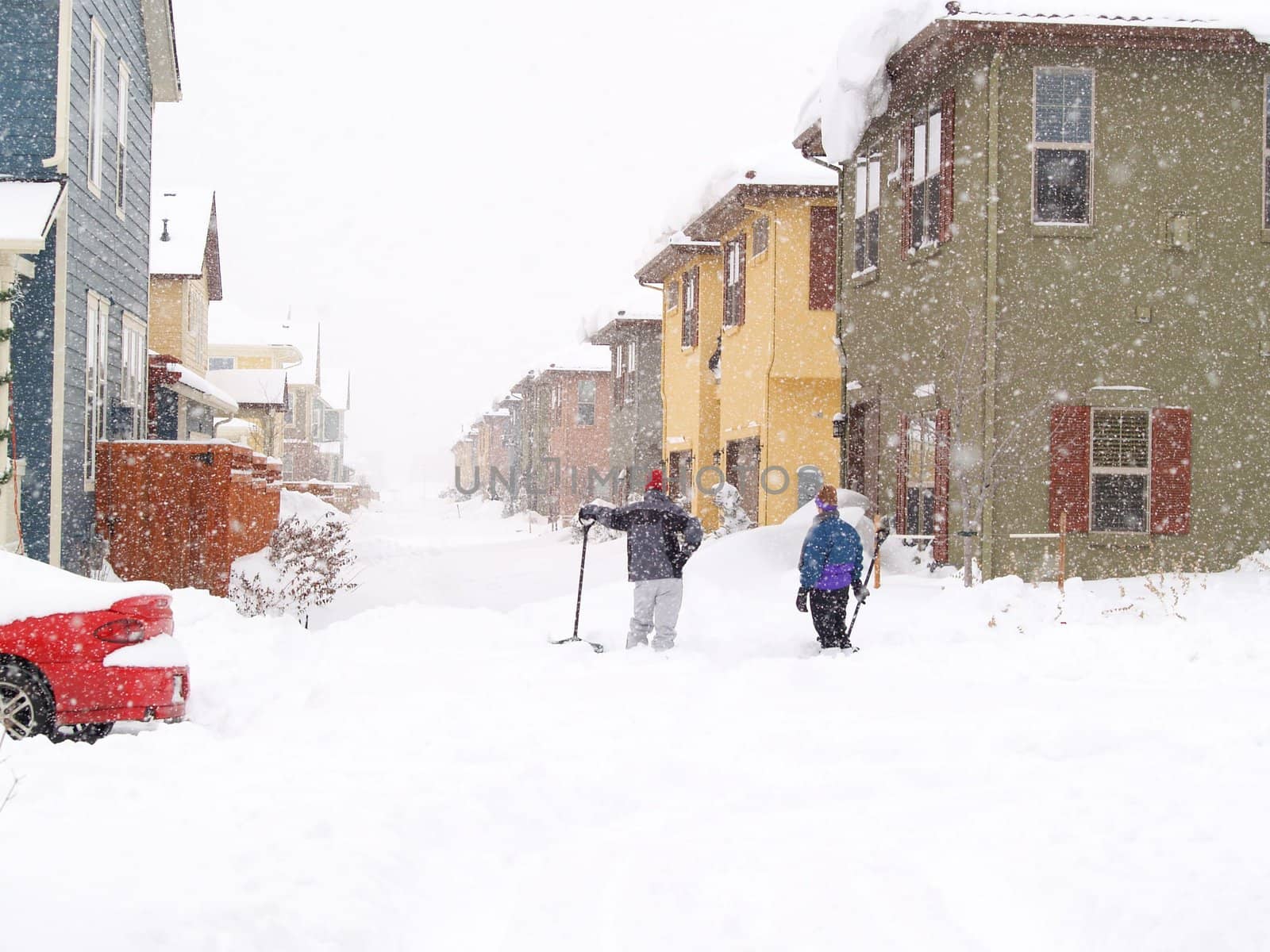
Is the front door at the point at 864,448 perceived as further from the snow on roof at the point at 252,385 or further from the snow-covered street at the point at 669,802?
the snow on roof at the point at 252,385

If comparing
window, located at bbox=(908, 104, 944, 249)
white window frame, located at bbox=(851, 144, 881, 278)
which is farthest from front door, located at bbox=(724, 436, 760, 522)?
window, located at bbox=(908, 104, 944, 249)

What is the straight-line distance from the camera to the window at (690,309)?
2805cm

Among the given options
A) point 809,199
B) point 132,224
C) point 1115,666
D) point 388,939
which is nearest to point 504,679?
point 1115,666

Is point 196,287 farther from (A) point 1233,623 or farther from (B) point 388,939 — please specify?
(B) point 388,939

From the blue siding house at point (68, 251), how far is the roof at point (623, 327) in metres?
17.8

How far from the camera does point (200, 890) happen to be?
461 cm

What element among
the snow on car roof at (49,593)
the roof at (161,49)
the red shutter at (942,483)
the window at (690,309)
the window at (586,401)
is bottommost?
the snow on car roof at (49,593)

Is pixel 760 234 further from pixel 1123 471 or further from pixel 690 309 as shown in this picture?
pixel 1123 471

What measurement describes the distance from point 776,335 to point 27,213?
12.1 m

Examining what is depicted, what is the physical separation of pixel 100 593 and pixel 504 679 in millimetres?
3241

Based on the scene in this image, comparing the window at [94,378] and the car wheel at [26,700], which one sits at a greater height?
the window at [94,378]

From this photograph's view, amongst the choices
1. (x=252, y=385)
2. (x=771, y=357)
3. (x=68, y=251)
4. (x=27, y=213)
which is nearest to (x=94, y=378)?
(x=68, y=251)

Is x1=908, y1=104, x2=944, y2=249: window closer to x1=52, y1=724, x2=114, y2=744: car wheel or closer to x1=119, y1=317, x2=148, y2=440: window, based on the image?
x1=119, y1=317, x2=148, y2=440: window

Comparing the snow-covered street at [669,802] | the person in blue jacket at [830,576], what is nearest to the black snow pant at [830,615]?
the person in blue jacket at [830,576]
